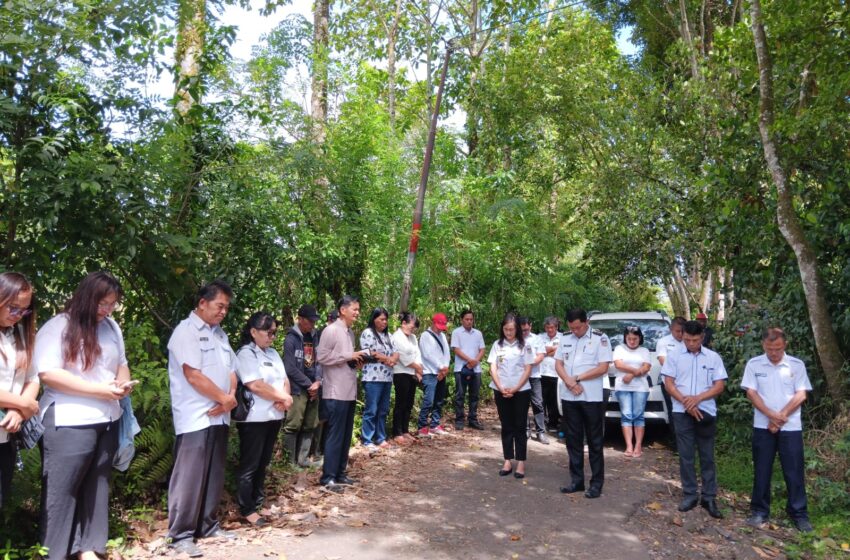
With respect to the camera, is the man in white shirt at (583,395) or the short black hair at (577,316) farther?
the short black hair at (577,316)

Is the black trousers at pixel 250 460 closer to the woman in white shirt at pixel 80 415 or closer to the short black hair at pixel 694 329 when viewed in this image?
the woman in white shirt at pixel 80 415

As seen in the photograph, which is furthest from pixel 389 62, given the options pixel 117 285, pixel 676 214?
pixel 117 285

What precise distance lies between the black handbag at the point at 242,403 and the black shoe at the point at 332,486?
1.62m

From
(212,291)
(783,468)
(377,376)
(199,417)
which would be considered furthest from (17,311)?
(783,468)

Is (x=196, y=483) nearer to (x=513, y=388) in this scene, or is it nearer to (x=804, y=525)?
(x=513, y=388)

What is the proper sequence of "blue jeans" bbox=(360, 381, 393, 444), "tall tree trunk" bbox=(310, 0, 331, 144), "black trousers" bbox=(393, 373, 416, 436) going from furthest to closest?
"tall tree trunk" bbox=(310, 0, 331, 144), "black trousers" bbox=(393, 373, 416, 436), "blue jeans" bbox=(360, 381, 393, 444)

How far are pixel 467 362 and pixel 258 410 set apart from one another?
570 cm

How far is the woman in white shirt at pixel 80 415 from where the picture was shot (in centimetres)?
423

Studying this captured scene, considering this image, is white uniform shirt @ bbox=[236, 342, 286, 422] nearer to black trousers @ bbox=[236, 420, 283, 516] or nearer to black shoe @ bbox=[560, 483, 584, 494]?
black trousers @ bbox=[236, 420, 283, 516]

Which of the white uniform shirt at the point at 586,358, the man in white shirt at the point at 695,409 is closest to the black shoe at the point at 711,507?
the man in white shirt at the point at 695,409

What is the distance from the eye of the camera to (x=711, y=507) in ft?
21.4

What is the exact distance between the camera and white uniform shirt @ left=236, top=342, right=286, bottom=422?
5.75 metres

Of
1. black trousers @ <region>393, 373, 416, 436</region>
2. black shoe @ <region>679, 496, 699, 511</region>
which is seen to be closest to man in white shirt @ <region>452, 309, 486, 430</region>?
black trousers @ <region>393, 373, 416, 436</region>

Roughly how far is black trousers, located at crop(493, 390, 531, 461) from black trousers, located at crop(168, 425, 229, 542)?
11.3 feet
